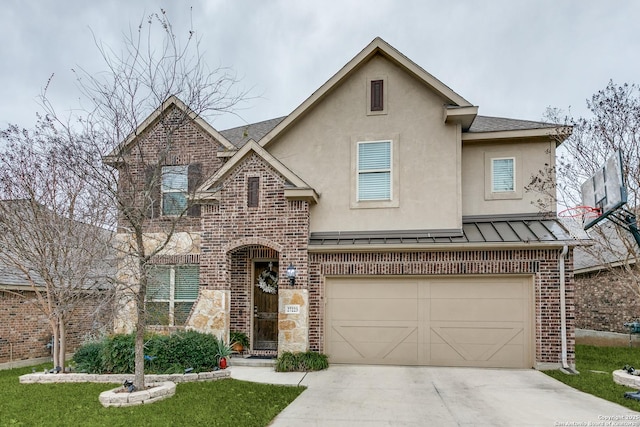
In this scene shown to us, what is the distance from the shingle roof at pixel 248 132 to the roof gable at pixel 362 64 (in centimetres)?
204

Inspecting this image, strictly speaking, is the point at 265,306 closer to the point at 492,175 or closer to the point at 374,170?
the point at 374,170

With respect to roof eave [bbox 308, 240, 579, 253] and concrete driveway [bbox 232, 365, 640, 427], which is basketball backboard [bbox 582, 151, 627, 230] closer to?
roof eave [bbox 308, 240, 579, 253]

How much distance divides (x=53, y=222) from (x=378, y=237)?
25.3 ft

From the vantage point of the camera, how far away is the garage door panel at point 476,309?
37.0 ft

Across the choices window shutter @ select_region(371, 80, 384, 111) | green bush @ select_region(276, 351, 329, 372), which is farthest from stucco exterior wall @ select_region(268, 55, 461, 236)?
green bush @ select_region(276, 351, 329, 372)

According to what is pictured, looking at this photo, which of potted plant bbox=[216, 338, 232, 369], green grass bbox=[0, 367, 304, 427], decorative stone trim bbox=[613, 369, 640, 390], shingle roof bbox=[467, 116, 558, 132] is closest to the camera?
green grass bbox=[0, 367, 304, 427]

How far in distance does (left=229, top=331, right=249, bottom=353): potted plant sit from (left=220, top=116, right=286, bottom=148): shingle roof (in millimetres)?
5692

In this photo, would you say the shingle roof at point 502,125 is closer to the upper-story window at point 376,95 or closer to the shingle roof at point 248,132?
the upper-story window at point 376,95

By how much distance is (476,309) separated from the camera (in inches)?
451

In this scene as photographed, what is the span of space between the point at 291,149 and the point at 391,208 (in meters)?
3.23

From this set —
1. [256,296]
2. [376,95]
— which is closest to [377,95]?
[376,95]

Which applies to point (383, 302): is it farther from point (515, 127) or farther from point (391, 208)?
point (515, 127)

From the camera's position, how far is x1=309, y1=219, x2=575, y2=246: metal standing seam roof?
11266mm

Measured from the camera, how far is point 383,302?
→ 11.8 m
